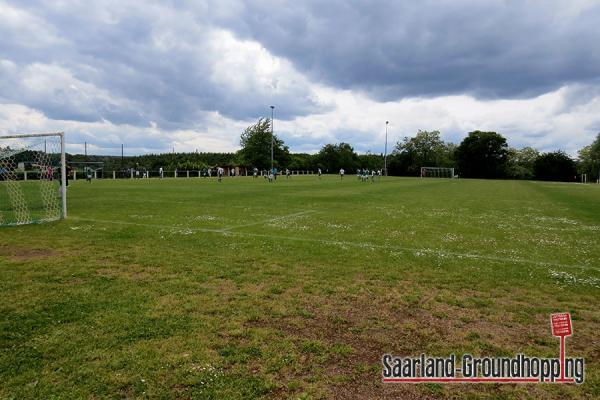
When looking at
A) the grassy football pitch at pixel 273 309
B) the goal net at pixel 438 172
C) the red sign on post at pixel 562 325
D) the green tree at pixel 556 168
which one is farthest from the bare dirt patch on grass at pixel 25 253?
the green tree at pixel 556 168

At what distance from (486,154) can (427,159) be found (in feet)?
63.1

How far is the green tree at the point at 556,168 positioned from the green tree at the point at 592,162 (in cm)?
407

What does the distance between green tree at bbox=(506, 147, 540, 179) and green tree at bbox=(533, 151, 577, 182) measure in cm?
352

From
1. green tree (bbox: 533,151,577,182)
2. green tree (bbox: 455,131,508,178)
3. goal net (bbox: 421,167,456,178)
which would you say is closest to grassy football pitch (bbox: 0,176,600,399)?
goal net (bbox: 421,167,456,178)

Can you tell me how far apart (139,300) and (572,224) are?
1742 cm

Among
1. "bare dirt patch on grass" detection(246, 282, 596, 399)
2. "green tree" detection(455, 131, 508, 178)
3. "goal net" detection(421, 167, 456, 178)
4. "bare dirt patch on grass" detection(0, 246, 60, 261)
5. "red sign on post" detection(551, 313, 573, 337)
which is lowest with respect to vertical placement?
"bare dirt patch on grass" detection(246, 282, 596, 399)

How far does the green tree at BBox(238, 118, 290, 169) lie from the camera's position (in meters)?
111

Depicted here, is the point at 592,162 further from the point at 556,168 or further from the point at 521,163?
the point at 521,163

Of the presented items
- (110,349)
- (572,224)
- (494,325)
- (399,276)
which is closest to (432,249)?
(399,276)

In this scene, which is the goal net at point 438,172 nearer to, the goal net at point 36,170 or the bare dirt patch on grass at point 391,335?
the goal net at point 36,170

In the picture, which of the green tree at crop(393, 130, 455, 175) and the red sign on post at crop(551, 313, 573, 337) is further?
the green tree at crop(393, 130, 455, 175)

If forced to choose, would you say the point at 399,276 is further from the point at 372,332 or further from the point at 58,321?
the point at 58,321

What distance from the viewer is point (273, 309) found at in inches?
239

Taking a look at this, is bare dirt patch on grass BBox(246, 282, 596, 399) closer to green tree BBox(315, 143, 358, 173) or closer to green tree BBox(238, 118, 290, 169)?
green tree BBox(238, 118, 290, 169)
